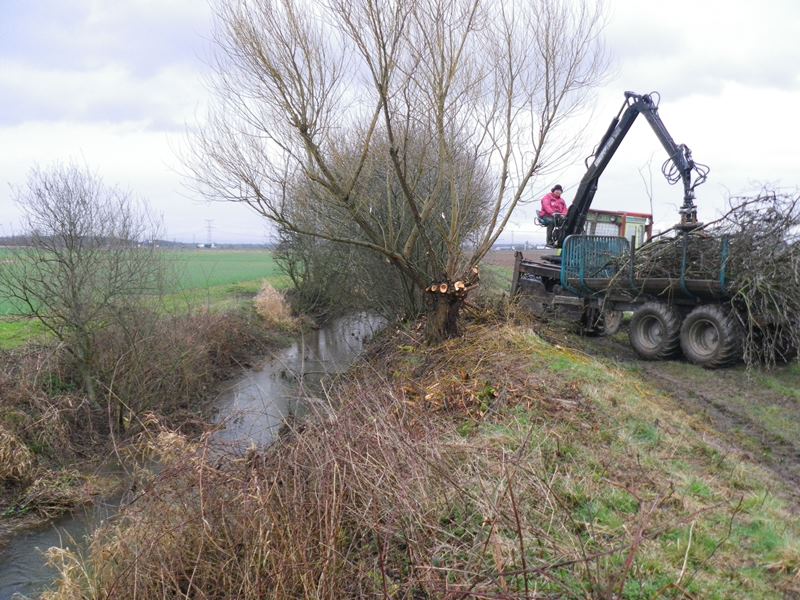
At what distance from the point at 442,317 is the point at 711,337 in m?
4.09

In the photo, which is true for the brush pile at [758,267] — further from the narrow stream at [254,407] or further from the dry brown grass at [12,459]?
the dry brown grass at [12,459]

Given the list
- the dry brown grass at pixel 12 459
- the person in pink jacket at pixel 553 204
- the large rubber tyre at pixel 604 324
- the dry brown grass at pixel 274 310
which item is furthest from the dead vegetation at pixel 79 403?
the person in pink jacket at pixel 553 204

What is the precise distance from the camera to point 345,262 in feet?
57.8

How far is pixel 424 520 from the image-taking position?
4195mm

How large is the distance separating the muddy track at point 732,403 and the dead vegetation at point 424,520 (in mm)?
847

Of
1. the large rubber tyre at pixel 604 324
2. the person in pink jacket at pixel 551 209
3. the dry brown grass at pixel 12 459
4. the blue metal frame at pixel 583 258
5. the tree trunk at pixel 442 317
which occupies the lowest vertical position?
the dry brown grass at pixel 12 459

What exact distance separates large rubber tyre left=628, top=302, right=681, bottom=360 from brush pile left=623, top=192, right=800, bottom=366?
77cm

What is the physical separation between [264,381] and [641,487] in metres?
10.4

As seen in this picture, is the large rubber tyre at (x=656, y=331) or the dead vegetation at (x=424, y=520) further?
the large rubber tyre at (x=656, y=331)

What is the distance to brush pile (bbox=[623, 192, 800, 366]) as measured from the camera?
9320 millimetres

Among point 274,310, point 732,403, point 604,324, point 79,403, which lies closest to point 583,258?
point 604,324

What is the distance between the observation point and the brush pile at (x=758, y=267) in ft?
30.6

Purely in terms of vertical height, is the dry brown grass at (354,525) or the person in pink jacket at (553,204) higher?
the person in pink jacket at (553,204)

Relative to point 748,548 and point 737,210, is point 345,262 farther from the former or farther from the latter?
point 748,548
